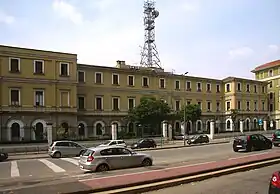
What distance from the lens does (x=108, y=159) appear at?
1652cm

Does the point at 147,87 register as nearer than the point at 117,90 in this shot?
No

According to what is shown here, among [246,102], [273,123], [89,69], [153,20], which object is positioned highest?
[153,20]

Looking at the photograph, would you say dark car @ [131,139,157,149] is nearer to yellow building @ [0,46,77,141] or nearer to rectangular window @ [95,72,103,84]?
yellow building @ [0,46,77,141]

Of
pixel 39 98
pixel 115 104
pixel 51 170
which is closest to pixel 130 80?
pixel 115 104

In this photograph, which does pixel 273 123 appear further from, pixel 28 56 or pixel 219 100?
pixel 28 56

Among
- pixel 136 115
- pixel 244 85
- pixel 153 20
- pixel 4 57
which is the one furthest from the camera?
pixel 244 85

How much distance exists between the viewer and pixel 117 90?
57.7 metres

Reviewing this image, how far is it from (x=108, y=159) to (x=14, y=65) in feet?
107

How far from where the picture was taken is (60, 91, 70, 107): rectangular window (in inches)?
1881

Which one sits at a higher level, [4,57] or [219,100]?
[4,57]

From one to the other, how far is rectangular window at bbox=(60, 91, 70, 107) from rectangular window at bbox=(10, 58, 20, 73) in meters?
6.75

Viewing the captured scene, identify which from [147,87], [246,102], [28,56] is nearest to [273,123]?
[246,102]

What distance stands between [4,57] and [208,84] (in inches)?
1713

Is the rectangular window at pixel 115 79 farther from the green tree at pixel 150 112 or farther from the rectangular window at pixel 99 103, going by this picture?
the green tree at pixel 150 112
